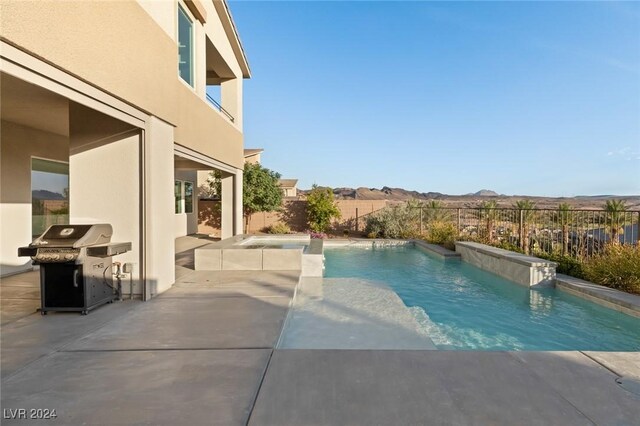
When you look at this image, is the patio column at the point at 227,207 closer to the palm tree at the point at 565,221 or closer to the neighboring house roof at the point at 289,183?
the palm tree at the point at 565,221

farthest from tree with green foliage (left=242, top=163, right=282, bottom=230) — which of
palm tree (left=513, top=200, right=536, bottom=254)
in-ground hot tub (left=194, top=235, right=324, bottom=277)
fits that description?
palm tree (left=513, top=200, right=536, bottom=254)

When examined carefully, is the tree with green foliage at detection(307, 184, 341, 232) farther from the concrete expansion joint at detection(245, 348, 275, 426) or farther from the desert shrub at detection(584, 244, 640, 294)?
the concrete expansion joint at detection(245, 348, 275, 426)

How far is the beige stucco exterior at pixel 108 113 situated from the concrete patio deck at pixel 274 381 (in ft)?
6.24

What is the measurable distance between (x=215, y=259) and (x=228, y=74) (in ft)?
22.8

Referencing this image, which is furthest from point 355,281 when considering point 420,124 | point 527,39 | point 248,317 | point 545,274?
point 420,124

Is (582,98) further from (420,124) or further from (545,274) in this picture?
(545,274)

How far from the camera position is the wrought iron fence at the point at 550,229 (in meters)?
8.40

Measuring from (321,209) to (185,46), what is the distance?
35.9ft

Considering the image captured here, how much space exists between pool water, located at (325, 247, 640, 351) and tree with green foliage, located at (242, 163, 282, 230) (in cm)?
740

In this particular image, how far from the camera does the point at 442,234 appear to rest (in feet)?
44.1

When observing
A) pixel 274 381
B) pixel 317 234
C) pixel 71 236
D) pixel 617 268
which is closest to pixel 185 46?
pixel 71 236

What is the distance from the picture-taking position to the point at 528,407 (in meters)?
2.34

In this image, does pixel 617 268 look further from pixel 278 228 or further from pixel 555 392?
pixel 278 228

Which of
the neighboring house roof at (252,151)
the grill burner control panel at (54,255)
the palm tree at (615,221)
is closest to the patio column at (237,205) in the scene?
the grill burner control panel at (54,255)
